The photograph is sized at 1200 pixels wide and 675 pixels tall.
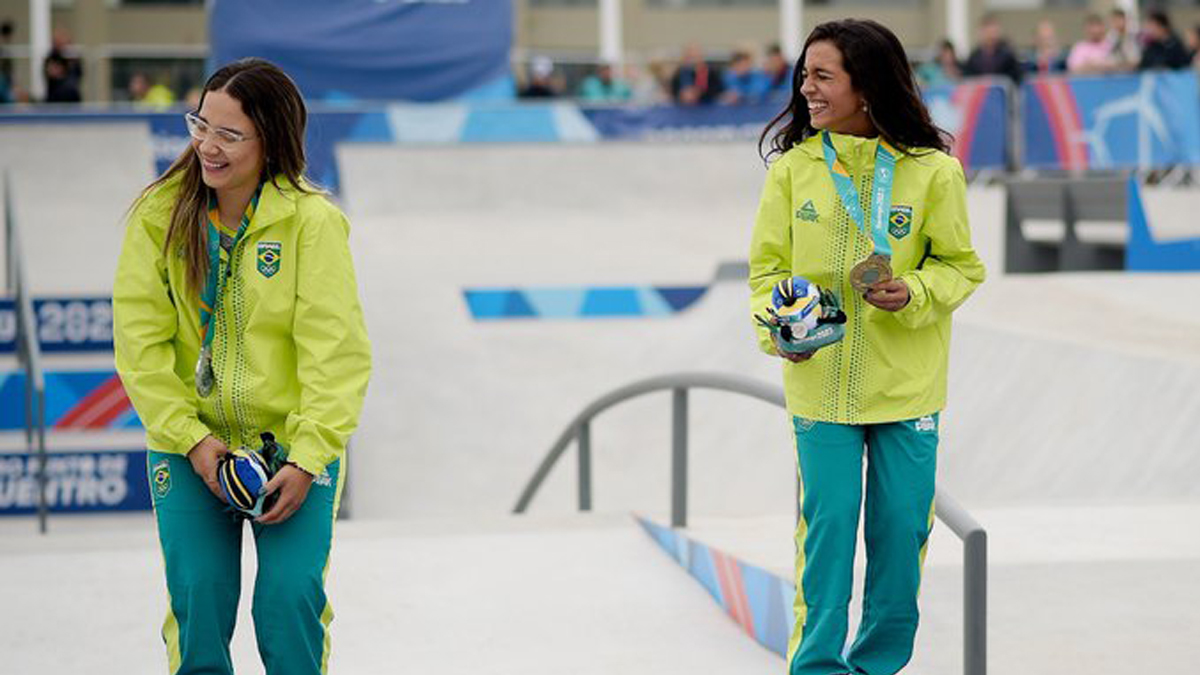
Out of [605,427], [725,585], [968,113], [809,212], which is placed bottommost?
[605,427]

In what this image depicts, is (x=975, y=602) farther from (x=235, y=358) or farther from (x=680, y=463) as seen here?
(x=680, y=463)

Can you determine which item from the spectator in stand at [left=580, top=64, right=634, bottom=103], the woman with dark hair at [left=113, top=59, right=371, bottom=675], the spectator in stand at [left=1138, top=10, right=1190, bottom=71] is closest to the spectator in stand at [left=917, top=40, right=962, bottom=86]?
the spectator in stand at [left=1138, top=10, right=1190, bottom=71]

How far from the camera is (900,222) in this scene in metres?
4.21

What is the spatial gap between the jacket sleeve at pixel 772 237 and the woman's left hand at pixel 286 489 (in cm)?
122

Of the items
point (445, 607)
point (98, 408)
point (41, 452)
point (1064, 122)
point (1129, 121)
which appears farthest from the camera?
point (1064, 122)

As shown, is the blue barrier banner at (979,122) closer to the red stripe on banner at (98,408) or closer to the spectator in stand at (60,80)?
the spectator in stand at (60,80)

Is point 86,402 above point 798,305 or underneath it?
underneath

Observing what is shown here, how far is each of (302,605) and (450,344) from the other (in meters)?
10.5

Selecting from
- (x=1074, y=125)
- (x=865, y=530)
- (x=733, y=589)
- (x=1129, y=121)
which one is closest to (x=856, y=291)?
(x=865, y=530)

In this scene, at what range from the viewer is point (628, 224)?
18.8 metres

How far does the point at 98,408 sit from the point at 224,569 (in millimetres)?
9515

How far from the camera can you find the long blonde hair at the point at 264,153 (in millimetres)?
3615

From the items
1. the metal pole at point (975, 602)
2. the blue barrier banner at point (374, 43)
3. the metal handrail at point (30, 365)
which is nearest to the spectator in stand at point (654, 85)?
the blue barrier banner at point (374, 43)

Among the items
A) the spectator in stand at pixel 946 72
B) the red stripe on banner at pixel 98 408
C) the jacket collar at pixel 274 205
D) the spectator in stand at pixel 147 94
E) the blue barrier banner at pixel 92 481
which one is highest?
the spectator in stand at pixel 946 72
